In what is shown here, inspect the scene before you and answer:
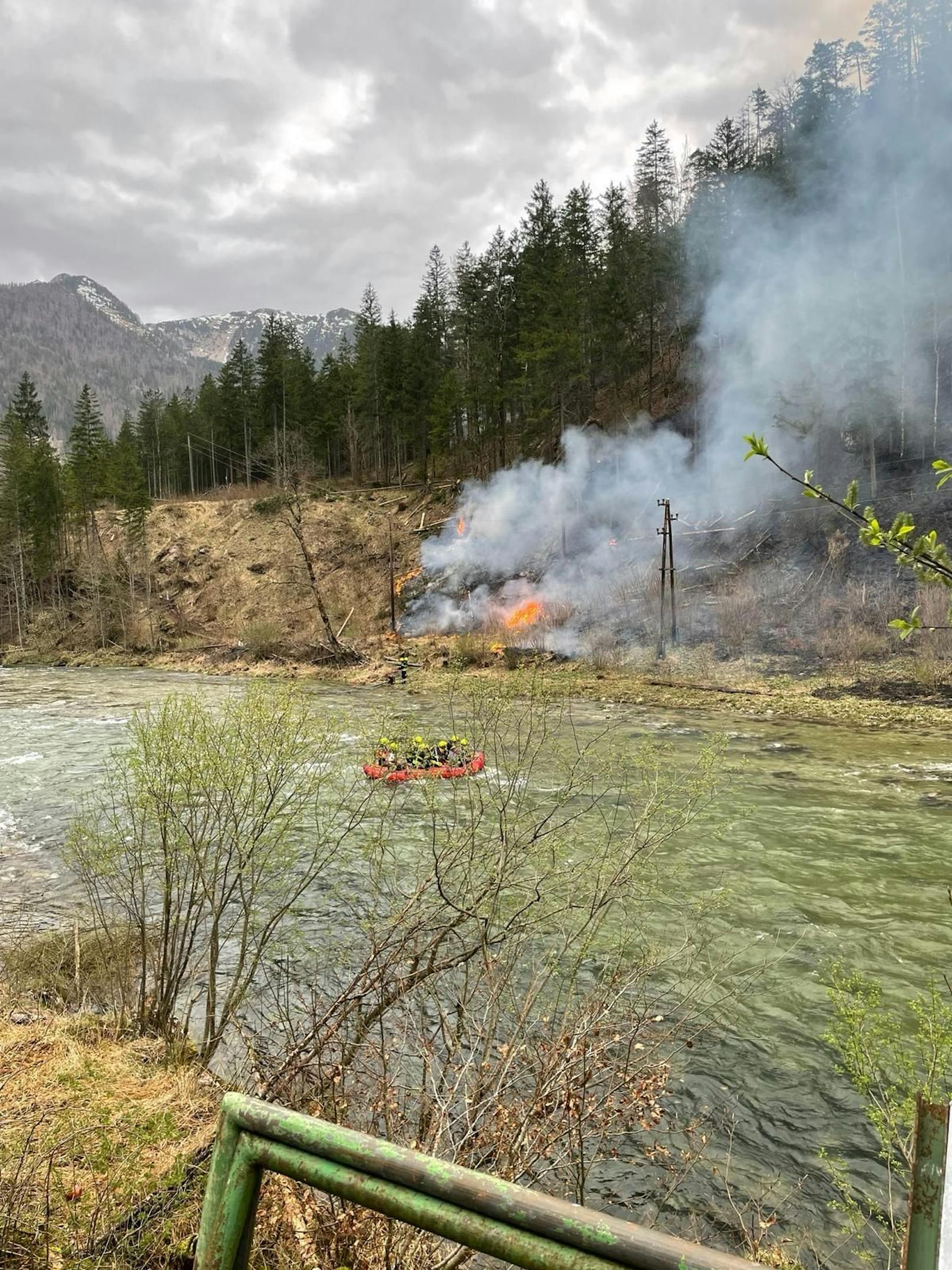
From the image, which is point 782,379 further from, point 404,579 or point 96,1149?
point 96,1149

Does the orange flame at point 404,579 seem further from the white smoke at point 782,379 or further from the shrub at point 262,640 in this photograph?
the shrub at point 262,640

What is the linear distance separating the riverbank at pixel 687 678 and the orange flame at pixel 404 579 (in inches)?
198

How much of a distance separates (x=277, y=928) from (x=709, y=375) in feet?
132

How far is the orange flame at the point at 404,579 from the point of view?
41.2 meters

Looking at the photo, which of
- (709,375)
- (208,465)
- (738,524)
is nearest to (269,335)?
(208,465)

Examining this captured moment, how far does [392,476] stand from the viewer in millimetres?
55938

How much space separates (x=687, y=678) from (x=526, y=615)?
376 inches

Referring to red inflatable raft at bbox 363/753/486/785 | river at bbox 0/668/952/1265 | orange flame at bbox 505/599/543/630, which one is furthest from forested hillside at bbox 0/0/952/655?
red inflatable raft at bbox 363/753/486/785

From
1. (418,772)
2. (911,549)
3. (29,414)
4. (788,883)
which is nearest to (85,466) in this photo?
(29,414)

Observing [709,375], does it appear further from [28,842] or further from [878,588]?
[28,842]

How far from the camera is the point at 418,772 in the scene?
7.82 meters

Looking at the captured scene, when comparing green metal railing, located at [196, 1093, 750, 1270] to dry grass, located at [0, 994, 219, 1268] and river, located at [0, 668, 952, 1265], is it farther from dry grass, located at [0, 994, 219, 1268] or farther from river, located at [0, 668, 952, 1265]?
river, located at [0, 668, 952, 1265]

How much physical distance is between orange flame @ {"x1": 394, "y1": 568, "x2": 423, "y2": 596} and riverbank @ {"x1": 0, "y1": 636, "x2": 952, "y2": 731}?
504 centimetres

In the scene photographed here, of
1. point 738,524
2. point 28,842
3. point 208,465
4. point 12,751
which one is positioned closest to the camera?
point 28,842
